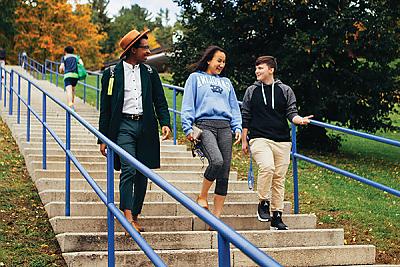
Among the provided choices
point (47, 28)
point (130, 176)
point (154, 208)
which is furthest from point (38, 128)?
point (47, 28)

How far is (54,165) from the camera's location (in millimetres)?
8469

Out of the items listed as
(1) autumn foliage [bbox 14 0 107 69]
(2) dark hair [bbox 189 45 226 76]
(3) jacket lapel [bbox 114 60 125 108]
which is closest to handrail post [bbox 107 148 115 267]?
(3) jacket lapel [bbox 114 60 125 108]

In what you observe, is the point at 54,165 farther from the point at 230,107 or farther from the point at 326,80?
the point at 326,80

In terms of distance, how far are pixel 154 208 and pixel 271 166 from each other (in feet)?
4.20

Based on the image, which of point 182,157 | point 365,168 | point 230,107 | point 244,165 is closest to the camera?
point 230,107

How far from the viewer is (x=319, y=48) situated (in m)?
13.7

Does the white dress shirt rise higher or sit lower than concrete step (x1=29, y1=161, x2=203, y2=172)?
higher

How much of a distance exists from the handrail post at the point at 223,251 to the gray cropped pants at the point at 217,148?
10.5ft

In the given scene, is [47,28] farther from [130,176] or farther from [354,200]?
[130,176]

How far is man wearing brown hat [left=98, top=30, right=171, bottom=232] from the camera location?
578cm

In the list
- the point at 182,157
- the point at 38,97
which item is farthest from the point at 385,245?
the point at 38,97

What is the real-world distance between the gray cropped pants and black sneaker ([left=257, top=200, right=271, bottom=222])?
0.56 meters

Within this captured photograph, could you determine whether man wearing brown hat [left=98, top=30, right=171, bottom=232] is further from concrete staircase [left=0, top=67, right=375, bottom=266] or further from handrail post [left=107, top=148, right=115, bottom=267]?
handrail post [left=107, top=148, right=115, bottom=267]

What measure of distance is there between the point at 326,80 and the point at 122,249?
9.70 metres
